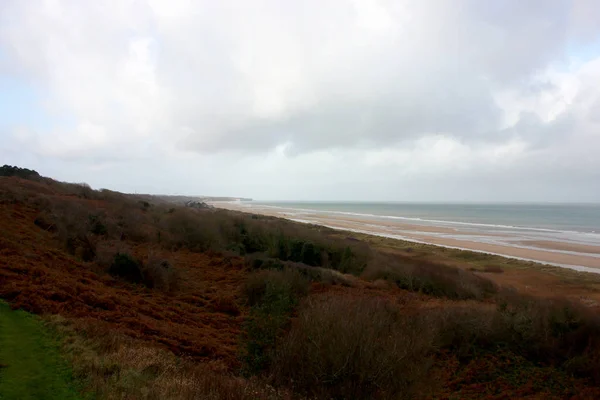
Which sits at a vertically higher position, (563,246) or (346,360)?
(346,360)

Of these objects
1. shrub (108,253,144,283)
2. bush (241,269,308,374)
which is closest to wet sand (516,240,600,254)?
bush (241,269,308,374)

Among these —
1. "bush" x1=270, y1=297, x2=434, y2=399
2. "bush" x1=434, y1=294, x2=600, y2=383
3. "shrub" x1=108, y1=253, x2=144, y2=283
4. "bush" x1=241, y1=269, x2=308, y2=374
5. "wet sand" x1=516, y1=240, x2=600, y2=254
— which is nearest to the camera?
"bush" x1=270, y1=297, x2=434, y2=399

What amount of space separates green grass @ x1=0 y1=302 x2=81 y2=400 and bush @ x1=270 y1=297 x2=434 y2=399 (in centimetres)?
397

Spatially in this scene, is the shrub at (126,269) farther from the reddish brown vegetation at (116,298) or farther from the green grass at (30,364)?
the green grass at (30,364)

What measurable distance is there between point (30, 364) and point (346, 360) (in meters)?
5.61

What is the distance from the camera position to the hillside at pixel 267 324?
23.1ft

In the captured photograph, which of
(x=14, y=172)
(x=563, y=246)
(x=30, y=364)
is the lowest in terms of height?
(x=563, y=246)

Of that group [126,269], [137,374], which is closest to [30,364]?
[137,374]

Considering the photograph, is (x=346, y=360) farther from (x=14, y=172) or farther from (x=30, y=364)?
(x=14, y=172)

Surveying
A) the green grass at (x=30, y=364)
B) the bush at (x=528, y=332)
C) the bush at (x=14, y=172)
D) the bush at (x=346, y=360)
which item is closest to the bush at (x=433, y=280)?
the bush at (x=528, y=332)

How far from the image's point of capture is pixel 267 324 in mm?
9641

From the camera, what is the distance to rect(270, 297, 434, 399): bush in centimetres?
699

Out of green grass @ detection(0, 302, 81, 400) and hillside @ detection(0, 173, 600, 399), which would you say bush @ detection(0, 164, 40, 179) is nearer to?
hillside @ detection(0, 173, 600, 399)

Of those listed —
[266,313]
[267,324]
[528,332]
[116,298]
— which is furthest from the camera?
[528,332]
